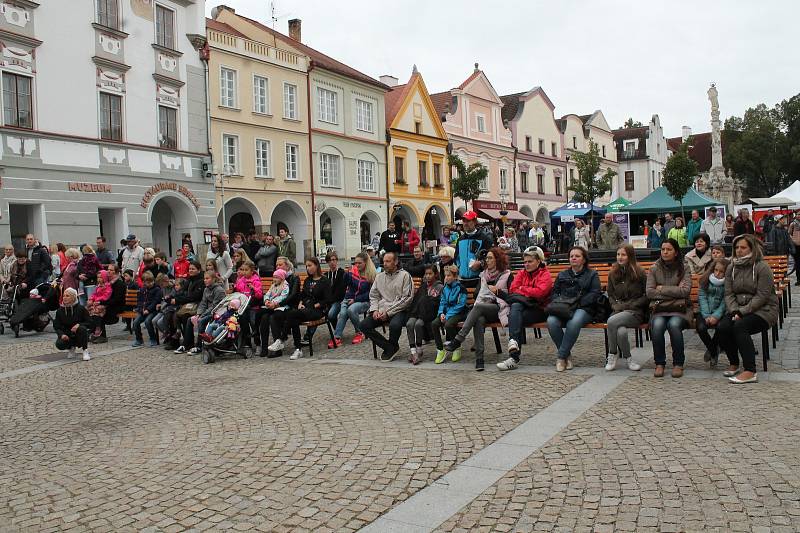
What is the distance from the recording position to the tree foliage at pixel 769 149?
68000 mm

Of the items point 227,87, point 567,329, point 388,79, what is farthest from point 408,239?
point 388,79

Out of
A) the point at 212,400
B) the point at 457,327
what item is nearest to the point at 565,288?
the point at 457,327

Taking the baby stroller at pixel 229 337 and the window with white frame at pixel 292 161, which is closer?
the baby stroller at pixel 229 337

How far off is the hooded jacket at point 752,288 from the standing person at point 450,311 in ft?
10.8

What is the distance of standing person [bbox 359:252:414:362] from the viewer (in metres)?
10.1

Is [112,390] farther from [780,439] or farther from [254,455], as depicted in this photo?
[780,439]

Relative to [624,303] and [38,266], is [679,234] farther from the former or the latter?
[38,266]

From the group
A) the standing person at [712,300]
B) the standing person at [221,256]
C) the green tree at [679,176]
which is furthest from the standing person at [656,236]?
the standing person at [712,300]

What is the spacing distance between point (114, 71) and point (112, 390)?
748 inches

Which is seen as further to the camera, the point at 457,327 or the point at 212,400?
the point at 457,327

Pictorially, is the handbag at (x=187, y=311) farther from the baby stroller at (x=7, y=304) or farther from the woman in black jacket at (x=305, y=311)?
the baby stroller at (x=7, y=304)

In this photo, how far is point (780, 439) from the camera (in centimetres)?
544

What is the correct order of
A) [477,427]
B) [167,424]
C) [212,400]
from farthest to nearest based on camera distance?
[212,400], [167,424], [477,427]

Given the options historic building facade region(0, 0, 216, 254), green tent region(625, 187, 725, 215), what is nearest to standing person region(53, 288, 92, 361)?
historic building facade region(0, 0, 216, 254)
